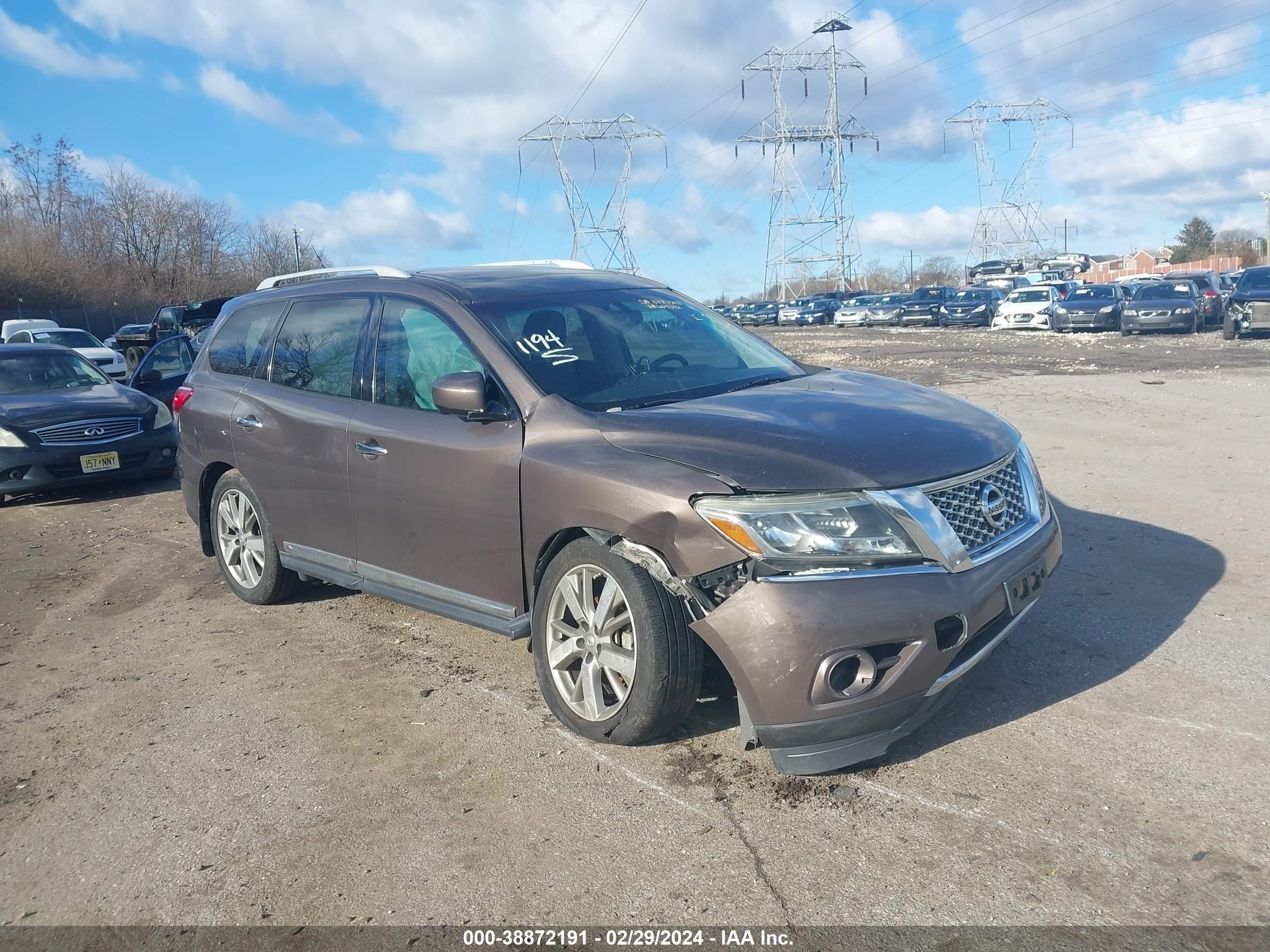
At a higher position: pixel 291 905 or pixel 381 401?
pixel 381 401

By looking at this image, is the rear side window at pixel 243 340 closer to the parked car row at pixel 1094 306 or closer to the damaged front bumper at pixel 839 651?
the damaged front bumper at pixel 839 651

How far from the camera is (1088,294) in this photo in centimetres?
3195

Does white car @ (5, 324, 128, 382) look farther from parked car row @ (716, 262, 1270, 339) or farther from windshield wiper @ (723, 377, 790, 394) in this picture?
windshield wiper @ (723, 377, 790, 394)

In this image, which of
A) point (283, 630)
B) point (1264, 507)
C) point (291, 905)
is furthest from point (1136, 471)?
point (291, 905)

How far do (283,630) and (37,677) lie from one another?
3.89 feet

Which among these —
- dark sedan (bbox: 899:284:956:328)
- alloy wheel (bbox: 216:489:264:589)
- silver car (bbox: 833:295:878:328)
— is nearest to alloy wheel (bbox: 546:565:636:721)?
alloy wheel (bbox: 216:489:264:589)

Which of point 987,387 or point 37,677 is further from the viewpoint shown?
point 987,387

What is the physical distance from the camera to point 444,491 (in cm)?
432

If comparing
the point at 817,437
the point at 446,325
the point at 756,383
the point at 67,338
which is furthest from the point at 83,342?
the point at 817,437

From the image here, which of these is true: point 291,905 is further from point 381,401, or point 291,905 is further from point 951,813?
point 381,401

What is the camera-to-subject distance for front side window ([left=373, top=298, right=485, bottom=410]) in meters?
4.50

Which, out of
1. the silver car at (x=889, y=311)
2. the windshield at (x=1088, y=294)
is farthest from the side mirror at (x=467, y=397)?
the silver car at (x=889, y=311)

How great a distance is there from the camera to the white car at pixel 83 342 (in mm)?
23161

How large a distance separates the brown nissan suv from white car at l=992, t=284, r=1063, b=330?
31832 mm
